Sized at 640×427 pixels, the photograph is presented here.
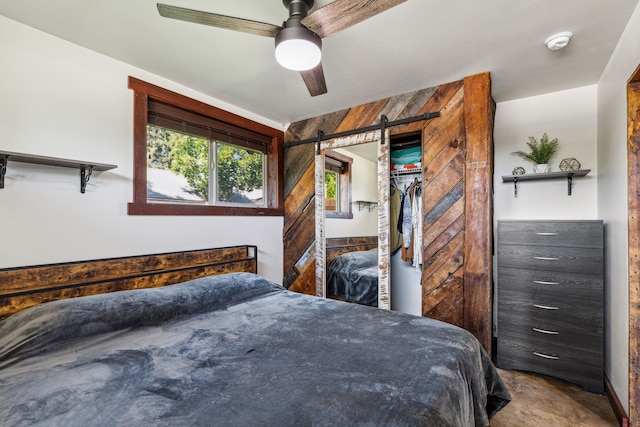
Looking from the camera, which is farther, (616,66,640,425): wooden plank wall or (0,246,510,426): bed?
(616,66,640,425): wooden plank wall

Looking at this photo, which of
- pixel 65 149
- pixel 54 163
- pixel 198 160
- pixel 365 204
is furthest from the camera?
pixel 365 204

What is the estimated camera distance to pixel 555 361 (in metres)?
2.18

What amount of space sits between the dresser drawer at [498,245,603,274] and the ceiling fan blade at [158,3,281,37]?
2320 millimetres

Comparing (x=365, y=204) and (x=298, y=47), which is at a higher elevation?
(x=298, y=47)

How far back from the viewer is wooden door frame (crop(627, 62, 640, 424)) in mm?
1553

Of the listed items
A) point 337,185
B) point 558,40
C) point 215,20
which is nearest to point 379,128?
point 337,185

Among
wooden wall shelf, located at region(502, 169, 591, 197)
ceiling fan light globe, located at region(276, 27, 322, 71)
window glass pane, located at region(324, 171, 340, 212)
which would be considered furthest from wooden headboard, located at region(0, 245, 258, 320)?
wooden wall shelf, located at region(502, 169, 591, 197)

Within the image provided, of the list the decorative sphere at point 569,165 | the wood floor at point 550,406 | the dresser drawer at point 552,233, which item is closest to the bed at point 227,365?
the wood floor at point 550,406

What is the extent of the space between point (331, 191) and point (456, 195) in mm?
1282

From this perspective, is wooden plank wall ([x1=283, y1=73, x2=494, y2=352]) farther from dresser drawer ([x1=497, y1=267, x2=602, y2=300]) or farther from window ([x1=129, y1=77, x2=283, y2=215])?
window ([x1=129, y1=77, x2=283, y2=215])

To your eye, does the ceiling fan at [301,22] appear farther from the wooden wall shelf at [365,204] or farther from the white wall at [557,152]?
the white wall at [557,152]

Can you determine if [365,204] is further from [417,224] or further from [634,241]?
[634,241]

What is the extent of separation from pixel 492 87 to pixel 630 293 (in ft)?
6.02

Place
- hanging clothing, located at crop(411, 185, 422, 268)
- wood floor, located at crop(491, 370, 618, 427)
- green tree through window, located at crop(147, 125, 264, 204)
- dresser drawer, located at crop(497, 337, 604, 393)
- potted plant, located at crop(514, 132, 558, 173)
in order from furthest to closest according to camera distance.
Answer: hanging clothing, located at crop(411, 185, 422, 268) < potted plant, located at crop(514, 132, 558, 173) < green tree through window, located at crop(147, 125, 264, 204) < dresser drawer, located at crop(497, 337, 604, 393) < wood floor, located at crop(491, 370, 618, 427)
